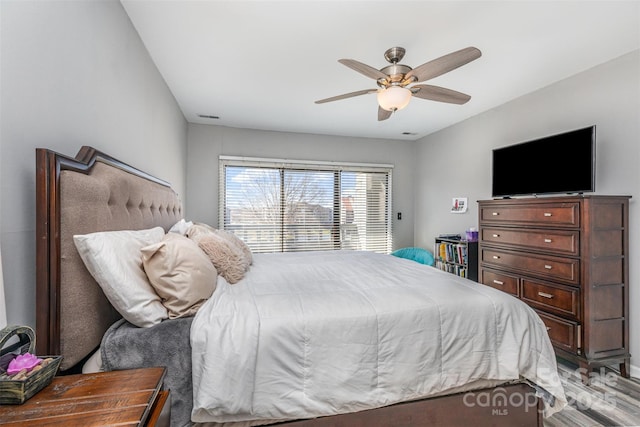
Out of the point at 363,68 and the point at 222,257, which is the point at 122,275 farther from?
the point at 363,68

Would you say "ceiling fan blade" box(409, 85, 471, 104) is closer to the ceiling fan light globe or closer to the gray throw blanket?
the ceiling fan light globe

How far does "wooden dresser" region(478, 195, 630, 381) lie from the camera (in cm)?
219

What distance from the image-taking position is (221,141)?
13.9 ft

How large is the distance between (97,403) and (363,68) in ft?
6.41

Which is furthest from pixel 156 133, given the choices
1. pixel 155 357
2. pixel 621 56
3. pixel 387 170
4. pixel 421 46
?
pixel 621 56

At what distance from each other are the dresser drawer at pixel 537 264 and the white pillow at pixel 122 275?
9.36 feet

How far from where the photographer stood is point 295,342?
1189 millimetres

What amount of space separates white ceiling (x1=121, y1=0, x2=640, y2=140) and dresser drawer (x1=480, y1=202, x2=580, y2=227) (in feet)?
4.03

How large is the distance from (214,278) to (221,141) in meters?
3.27

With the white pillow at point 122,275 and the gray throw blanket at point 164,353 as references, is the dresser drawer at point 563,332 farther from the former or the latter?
the white pillow at point 122,275

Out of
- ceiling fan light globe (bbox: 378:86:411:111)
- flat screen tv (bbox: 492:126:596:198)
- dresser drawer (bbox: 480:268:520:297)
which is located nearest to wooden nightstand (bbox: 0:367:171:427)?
ceiling fan light globe (bbox: 378:86:411:111)

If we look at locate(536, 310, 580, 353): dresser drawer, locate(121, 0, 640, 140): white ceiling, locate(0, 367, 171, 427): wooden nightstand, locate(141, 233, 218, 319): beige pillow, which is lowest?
locate(536, 310, 580, 353): dresser drawer

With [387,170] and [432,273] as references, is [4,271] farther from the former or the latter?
[387,170]

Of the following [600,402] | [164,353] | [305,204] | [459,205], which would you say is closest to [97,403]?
[164,353]
